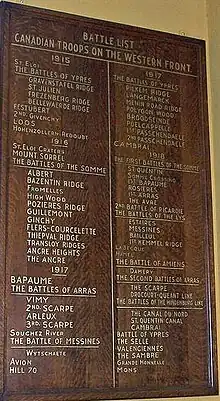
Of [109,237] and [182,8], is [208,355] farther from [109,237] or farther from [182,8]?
[182,8]

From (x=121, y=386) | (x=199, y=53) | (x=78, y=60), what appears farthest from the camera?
(x=199, y=53)

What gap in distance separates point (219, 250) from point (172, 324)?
1.01ft

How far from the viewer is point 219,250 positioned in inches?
107

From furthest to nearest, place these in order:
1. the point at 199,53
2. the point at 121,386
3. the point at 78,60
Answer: the point at 199,53 < the point at 78,60 < the point at 121,386

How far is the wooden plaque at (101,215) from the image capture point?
7.86ft

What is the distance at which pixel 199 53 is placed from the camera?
2.84 meters

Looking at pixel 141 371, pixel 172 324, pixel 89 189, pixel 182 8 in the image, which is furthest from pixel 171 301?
pixel 182 8

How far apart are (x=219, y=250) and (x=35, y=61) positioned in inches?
34.0

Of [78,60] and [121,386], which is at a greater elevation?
[78,60]

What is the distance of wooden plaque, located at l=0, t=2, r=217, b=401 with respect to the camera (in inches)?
94.3

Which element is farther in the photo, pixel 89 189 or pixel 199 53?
pixel 199 53

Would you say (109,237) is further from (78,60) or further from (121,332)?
(78,60)

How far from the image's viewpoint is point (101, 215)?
100 inches

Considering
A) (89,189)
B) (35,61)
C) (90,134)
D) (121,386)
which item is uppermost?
(35,61)
